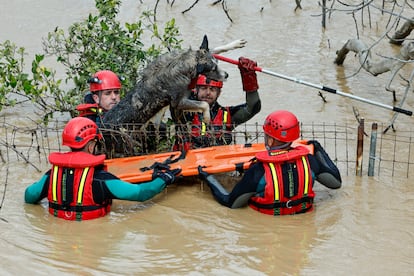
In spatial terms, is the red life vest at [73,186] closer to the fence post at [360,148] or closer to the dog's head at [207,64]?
the dog's head at [207,64]

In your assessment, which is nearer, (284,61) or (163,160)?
(163,160)

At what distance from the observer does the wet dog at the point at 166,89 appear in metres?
7.24

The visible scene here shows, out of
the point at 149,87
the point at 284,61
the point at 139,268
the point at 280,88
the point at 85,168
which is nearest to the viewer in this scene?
the point at 139,268

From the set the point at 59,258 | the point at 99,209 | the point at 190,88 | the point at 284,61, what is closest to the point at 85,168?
the point at 99,209

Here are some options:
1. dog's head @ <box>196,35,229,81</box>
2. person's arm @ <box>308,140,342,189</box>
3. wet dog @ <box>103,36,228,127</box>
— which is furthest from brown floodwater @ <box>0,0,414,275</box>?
dog's head @ <box>196,35,229,81</box>

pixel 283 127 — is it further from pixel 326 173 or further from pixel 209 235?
pixel 209 235

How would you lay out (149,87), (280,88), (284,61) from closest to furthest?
(149,87)
(280,88)
(284,61)

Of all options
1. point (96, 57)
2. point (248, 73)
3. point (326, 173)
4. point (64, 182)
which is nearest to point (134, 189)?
point (64, 182)

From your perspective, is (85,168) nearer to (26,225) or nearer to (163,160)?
(26,225)

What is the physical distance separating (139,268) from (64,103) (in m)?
4.20

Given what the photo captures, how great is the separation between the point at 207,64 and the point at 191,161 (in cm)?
109

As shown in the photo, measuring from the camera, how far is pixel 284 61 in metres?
12.2

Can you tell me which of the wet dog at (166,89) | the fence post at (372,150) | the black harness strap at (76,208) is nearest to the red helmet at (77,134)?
the black harness strap at (76,208)

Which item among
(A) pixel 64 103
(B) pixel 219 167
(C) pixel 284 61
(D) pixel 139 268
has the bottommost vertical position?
(D) pixel 139 268
